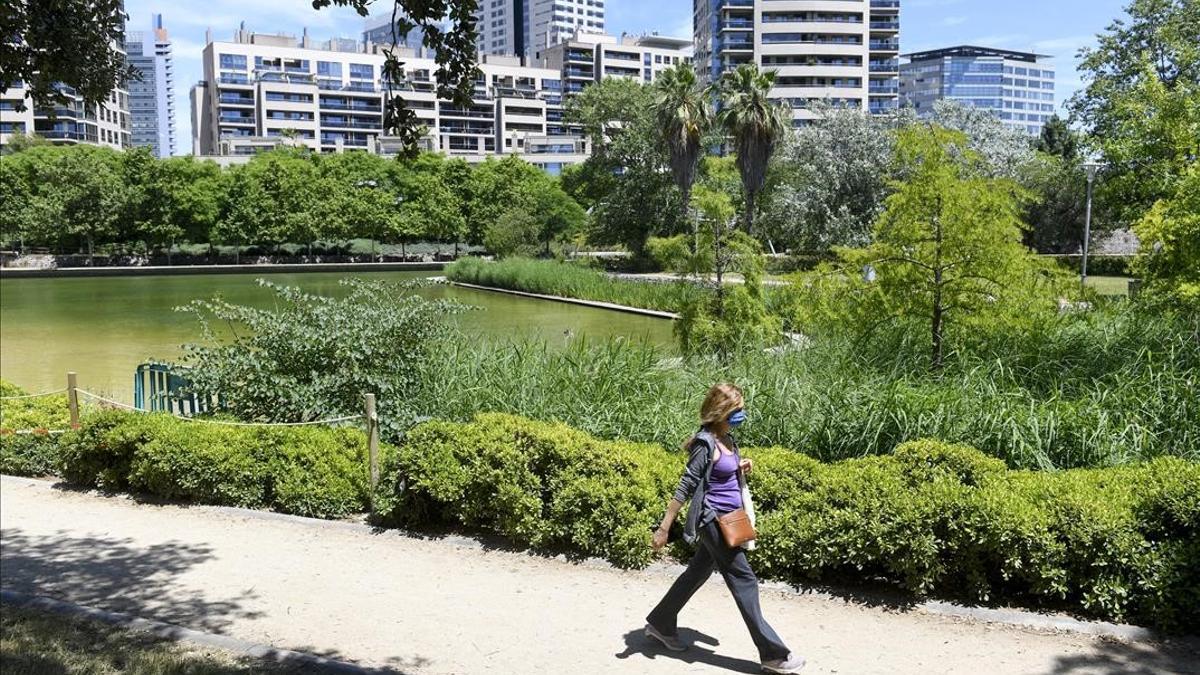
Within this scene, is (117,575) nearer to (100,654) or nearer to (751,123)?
(100,654)

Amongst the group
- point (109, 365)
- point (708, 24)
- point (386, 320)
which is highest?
point (708, 24)

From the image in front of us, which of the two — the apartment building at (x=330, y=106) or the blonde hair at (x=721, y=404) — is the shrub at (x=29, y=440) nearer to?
the blonde hair at (x=721, y=404)

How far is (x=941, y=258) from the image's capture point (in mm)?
9523

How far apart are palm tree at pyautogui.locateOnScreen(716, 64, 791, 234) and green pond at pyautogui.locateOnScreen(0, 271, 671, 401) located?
1218cm

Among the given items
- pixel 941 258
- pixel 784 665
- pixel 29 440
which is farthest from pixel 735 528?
pixel 29 440

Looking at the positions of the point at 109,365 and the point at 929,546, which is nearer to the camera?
the point at 929,546

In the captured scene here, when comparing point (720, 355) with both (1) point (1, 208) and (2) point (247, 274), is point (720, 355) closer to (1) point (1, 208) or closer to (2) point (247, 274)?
(2) point (247, 274)

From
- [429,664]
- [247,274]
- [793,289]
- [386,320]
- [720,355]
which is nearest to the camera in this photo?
[429,664]

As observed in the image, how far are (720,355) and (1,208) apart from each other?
66.9m

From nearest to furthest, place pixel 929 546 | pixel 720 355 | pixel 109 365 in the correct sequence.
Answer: pixel 929 546 < pixel 720 355 < pixel 109 365

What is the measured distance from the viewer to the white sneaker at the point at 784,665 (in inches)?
183

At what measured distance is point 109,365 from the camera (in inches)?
750

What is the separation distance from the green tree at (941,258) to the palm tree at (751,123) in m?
30.2

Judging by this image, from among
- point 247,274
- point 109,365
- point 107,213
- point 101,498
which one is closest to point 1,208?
point 107,213
